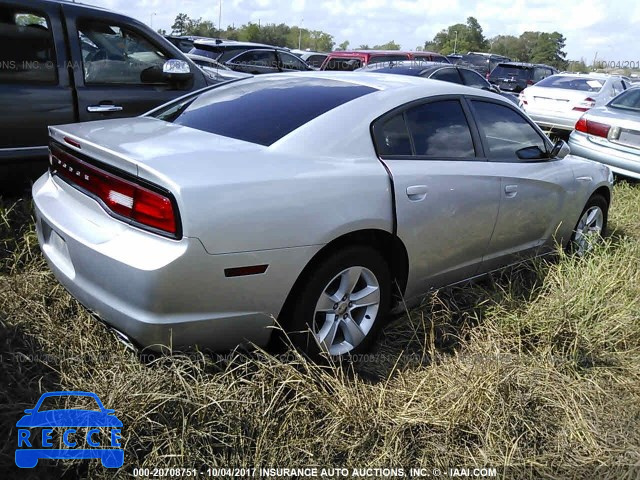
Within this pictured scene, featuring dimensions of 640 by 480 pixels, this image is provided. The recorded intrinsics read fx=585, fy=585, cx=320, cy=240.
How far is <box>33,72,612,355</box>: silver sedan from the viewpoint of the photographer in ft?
7.91

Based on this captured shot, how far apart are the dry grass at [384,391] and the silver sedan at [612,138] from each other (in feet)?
13.0

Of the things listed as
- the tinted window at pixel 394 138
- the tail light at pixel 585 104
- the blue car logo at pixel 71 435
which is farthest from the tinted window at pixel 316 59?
the blue car logo at pixel 71 435

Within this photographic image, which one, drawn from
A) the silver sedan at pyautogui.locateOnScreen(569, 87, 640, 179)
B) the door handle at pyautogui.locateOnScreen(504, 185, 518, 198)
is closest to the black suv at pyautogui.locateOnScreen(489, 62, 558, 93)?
the silver sedan at pyautogui.locateOnScreen(569, 87, 640, 179)

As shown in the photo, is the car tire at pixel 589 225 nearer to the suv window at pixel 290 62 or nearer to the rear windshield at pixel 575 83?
the rear windshield at pixel 575 83

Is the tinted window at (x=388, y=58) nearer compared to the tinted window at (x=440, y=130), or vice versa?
the tinted window at (x=440, y=130)

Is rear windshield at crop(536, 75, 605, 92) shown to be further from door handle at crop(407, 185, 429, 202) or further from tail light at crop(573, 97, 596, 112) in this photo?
door handle at crop(407, 185, 429, 202)

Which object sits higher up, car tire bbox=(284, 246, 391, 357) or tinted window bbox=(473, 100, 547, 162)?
tinted window bbox=(473, 100, 547, 162)

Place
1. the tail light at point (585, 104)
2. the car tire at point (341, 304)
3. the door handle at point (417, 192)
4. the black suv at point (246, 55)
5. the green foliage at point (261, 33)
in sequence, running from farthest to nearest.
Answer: the green foliage at point (261, 33), the black suv at point (246, 55), the tail light at point (585, 104), the door handle at point (417, 192), the car tire at point (341, 304)

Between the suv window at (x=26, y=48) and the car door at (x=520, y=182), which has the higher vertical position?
the suv window at (x=26, y=48)

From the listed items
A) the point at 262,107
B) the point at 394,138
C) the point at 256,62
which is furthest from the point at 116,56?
the point at 256,62

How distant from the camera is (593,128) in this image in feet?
24.0

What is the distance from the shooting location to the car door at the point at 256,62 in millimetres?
12836

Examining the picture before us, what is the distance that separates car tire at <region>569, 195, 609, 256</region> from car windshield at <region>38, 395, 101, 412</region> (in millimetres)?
3723

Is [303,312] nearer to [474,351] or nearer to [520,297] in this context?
[474,351]
